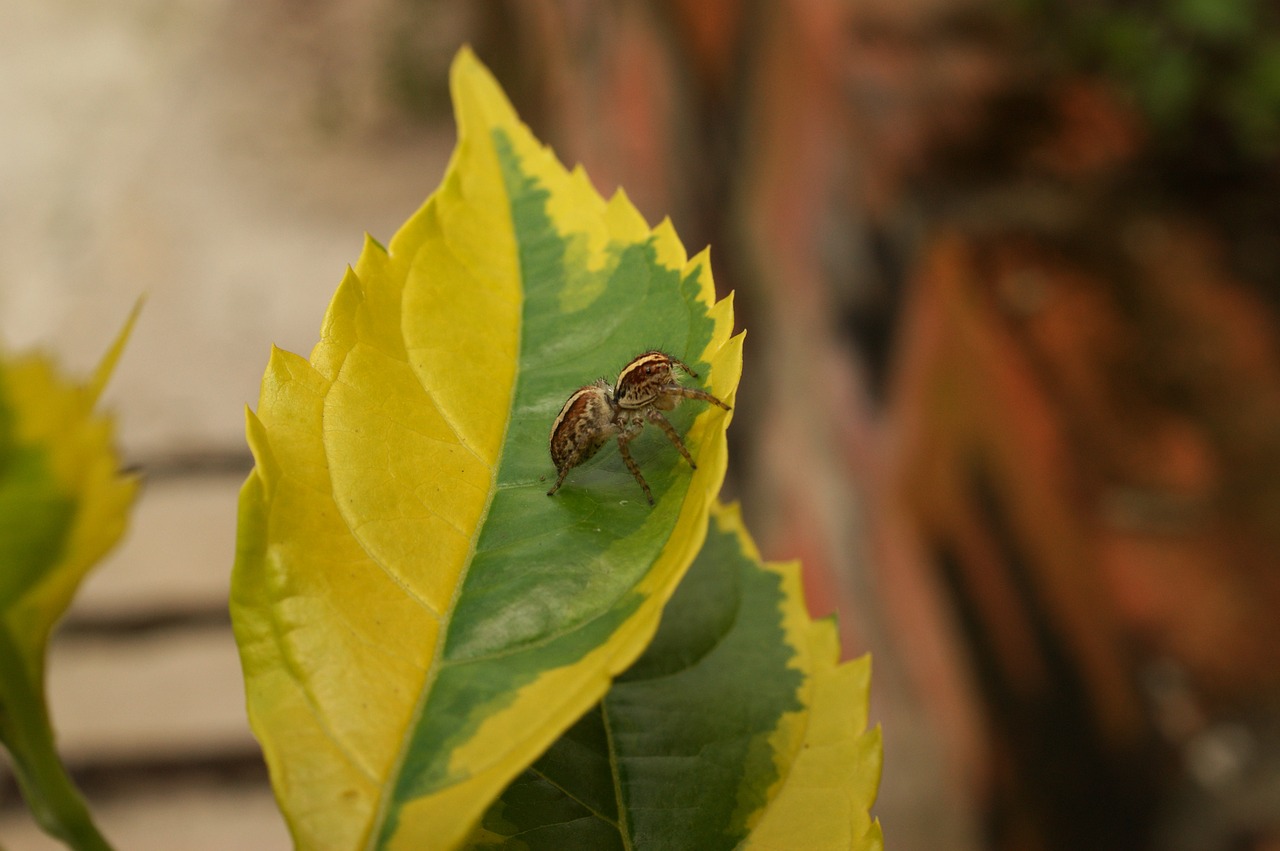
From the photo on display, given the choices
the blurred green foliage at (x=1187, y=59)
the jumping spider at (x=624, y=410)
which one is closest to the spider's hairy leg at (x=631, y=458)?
the jumping spider at (x=624, y=410)

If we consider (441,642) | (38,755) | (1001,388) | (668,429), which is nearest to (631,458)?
(668,429)

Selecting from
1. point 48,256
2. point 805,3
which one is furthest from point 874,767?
point 48,256

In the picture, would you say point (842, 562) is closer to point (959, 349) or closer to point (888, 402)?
point (888, 402)

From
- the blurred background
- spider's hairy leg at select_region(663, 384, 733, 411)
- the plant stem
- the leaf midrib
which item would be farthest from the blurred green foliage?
the plant stem

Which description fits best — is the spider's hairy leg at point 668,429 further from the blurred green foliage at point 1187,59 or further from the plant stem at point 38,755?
the blurred green foliage at point 1187,59

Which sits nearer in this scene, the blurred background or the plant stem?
the plant stem

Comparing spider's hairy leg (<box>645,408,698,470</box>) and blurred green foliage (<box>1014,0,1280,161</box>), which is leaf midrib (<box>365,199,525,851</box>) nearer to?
spider's hairy leg (<box>645,408,698,470</box>)

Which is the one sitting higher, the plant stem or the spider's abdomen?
the spider's abdomen

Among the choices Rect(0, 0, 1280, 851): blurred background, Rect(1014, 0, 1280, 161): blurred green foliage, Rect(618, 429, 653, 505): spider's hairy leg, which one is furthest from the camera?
Rect(1014, 0, 1280, 161): blurred green foliage

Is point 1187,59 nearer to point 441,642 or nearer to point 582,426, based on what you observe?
point 582,426
